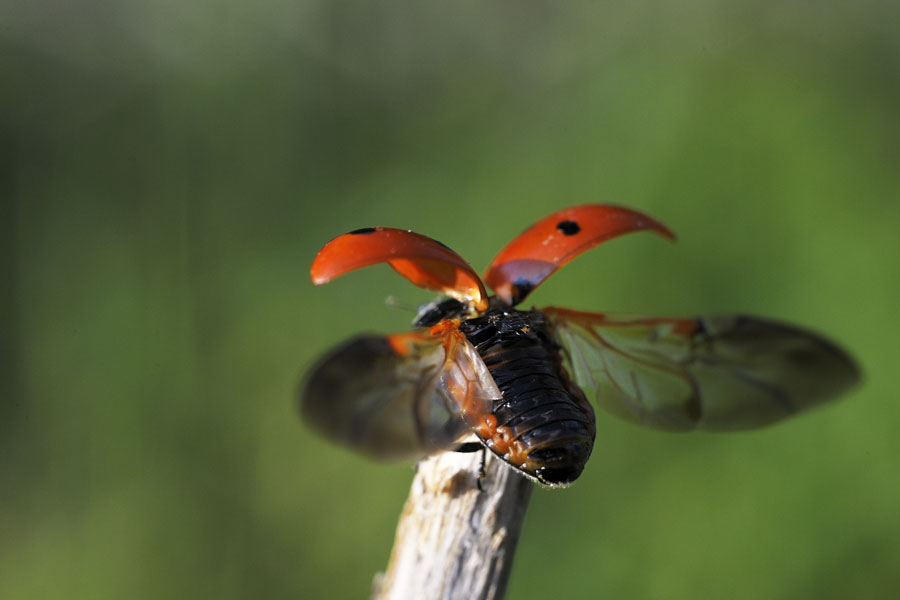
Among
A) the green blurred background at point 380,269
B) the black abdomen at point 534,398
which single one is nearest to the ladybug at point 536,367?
the black abdomen at point 534,398

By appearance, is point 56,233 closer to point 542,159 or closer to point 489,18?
point 542,159

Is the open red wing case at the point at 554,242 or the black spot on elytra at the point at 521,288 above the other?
the open red wing case at the point at 554,242

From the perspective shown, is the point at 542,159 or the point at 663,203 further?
the point at 542,159

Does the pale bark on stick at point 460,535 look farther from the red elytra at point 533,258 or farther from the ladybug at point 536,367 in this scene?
the red elytra at point 533,258

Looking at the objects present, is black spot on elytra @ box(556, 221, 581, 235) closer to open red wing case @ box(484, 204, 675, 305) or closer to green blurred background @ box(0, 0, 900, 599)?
open red wing case @ box(484, 204, 675, 305)

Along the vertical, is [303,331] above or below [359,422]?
above

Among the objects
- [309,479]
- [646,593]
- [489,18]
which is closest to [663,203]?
[646,593]
